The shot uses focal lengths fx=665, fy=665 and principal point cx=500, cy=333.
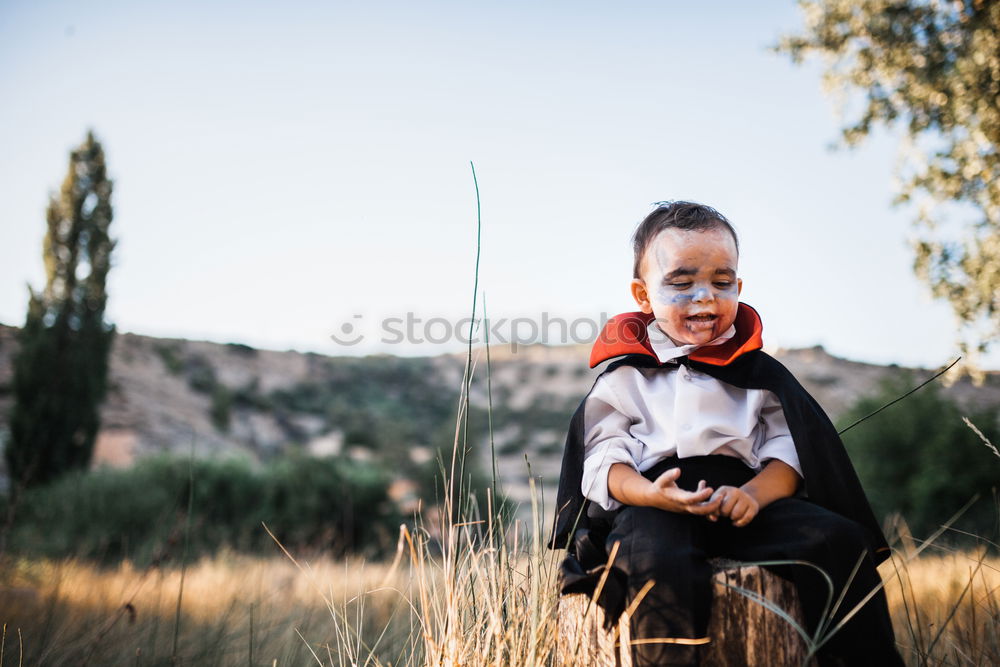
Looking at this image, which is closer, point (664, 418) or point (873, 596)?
point (873, 596)

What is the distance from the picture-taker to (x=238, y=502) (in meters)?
12.4

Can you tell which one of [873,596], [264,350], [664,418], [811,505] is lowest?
[873,596]

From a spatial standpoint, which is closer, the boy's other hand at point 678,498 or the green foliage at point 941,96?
the boy's other hand at point 678,498

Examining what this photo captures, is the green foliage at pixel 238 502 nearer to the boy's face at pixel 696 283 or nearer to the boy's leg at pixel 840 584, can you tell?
the boy's face at pixel 696 283

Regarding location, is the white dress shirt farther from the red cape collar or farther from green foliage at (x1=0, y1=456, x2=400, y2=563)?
green foliage at (x1=0, y1=456, x2=400, y2=563)

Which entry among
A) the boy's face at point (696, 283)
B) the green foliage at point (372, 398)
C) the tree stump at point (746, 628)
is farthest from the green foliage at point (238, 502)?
the tree stump at point (746, 628)

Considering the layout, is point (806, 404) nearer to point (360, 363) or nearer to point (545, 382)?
point (545, 382)

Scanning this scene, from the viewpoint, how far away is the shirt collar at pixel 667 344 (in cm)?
200

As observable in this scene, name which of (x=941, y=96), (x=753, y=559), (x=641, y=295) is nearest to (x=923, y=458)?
(x=941, y=96)

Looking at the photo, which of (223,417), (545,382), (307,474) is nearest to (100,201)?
(307,474)

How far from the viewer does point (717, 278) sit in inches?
77.1

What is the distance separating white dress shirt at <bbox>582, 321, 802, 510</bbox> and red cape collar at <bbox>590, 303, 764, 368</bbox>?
0.03 metres

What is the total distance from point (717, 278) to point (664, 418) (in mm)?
440

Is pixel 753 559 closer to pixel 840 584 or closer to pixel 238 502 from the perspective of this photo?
pixel 840 584
